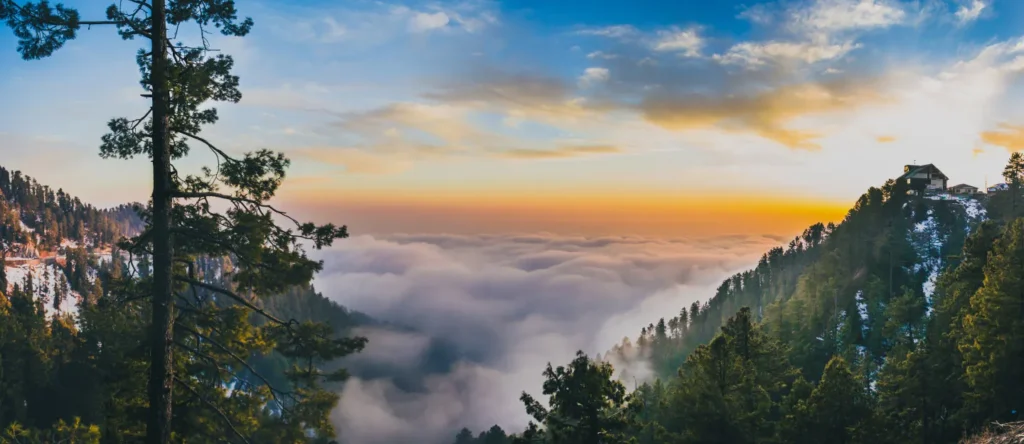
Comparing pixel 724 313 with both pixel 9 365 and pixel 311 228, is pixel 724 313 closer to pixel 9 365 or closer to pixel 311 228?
pixel 9 365

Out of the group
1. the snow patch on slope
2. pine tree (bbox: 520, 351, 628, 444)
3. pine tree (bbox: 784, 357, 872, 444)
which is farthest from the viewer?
the snow patch on slope

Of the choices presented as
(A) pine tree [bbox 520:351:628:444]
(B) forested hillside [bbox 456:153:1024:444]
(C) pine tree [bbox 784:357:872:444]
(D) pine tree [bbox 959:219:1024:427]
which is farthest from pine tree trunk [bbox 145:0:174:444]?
(D) pine tree [bbox 959:219:1024:427]

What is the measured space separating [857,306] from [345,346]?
316 feet

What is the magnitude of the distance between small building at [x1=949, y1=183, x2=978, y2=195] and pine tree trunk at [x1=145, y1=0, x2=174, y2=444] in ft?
446

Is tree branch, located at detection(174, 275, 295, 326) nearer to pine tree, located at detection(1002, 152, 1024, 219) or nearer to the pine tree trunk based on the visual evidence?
the pine tree trunk

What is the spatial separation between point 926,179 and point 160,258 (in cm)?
13385

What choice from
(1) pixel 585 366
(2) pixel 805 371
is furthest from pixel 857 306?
(1) pixel 585 366

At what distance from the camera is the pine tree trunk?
10.6m

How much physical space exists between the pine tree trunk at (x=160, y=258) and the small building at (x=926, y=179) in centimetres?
13123

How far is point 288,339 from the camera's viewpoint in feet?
41.5

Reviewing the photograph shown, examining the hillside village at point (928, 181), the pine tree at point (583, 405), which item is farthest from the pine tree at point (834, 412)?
the hillside village at point (928, 181)

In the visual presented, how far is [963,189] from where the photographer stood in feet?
388

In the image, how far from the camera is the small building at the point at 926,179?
11244 cm

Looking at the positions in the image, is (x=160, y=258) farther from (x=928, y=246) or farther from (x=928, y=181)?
(x=928, y=181)
